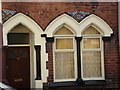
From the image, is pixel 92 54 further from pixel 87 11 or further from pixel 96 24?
pixel 87 11

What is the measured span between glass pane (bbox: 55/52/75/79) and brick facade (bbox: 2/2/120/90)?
11.4 inches

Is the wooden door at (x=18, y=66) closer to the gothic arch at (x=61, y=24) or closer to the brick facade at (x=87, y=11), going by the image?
the brick facade at (x=87, y=11)

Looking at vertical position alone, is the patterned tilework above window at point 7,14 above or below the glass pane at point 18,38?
above

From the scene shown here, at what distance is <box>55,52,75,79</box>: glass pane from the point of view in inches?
385

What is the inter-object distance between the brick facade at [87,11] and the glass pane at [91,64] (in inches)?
11.2

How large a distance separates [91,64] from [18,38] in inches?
103

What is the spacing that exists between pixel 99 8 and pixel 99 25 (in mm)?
578

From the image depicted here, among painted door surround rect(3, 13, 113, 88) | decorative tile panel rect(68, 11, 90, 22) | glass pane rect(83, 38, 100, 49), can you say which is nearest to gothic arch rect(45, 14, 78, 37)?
painted door surround rect(3, 13, 113, 88)

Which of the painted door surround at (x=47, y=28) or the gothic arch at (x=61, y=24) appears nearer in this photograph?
the painted door surround at (x=47, y=28)

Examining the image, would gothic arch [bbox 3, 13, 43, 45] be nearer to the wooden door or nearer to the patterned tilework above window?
the patterned tilework above window

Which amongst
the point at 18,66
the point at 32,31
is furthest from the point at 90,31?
the point at 18,66

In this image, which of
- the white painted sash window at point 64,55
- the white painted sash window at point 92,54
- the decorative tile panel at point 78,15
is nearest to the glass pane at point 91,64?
the white painted sash window at point 92,54

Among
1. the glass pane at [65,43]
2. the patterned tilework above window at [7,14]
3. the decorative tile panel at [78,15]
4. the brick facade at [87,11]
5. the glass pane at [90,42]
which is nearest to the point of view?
the patterned tilework above window at [7,14]

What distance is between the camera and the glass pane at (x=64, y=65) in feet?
32.1
